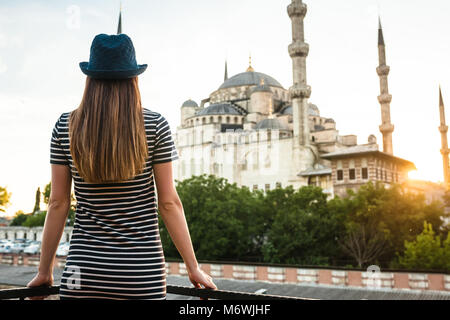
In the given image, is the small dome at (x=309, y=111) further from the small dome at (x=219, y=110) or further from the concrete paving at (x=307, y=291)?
the concrete paving at (x=307, y=291)

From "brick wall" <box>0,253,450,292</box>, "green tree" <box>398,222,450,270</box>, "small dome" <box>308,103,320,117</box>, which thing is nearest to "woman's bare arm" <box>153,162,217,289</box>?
"brick wall" <box>0,253,450,292</box>

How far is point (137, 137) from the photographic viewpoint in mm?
1585

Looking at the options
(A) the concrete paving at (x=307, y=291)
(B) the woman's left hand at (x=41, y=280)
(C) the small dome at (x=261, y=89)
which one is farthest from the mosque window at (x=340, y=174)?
(B) the woman's left hand at (x=41, y=280)

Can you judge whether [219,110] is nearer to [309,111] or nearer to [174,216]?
Answer: [309,111]

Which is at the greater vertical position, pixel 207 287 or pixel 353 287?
pixel 207 287

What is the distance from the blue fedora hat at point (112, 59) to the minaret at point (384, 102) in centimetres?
3830

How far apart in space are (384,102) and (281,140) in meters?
9.65

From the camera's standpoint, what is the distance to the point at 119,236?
157 centimetres

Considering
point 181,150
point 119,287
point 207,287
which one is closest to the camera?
point 119,287

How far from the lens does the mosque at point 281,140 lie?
1235 inches

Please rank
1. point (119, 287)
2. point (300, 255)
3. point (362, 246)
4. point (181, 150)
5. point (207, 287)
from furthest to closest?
point (181, 150), point (300, 255), point (362, 246), point (207, 287), point (119, 287)

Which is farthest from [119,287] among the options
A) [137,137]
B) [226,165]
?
[226,165]
